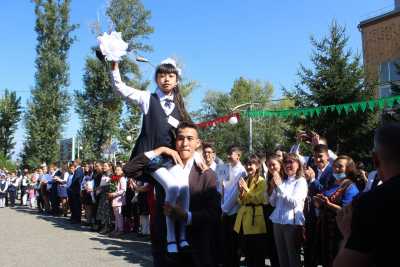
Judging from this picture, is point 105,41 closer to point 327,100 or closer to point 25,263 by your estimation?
point 25,263

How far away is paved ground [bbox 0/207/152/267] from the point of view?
323 inches

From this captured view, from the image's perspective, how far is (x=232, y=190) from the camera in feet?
23.6

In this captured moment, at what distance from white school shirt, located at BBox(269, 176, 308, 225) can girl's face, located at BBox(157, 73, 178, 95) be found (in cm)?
319

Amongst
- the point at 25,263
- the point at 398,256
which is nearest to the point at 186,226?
the point at 398,256

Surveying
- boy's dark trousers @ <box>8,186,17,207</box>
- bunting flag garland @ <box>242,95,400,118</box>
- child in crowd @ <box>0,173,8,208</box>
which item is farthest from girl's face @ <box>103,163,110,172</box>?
boy's dark trousers @ <box>8,186,17,207</box>

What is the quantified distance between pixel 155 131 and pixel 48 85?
35100mm

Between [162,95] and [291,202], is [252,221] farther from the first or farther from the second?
[162,95]

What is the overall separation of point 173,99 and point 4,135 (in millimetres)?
41424

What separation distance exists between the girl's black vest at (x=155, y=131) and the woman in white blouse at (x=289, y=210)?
3.21 metres

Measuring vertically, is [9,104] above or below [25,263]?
above

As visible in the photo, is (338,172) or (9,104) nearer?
(338,172)

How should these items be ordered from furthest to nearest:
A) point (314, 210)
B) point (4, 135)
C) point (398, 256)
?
1. point (4, 135)
2. point (314, 210)
3. point (398, 256)

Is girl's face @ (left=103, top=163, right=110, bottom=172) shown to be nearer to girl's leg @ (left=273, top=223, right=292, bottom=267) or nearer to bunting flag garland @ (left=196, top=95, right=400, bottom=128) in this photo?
bunting flag garland @ (left=196, top=95, right=400, bottom=128)

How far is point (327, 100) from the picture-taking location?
17984 millimetres
